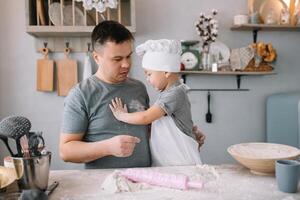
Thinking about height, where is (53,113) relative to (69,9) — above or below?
below

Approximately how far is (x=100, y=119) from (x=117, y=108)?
0.09 m

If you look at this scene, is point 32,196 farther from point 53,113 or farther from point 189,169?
point 53,113

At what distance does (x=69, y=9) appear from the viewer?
2453 millimetres

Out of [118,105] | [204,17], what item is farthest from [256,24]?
[118,105]

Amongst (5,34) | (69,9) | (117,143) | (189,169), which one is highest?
(69,9)

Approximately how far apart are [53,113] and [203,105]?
121 centimetres

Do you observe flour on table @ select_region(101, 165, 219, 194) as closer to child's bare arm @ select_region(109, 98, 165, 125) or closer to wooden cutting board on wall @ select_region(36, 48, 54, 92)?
child's bare arm @ select_region(109, 98, 165, 125)

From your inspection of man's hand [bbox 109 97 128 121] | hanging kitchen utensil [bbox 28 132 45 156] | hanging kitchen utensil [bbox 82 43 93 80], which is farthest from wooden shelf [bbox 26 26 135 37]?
hanging kitchen utensil [bbox 28 132 45 156]

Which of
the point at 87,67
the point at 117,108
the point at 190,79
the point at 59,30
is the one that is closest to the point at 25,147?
the point at 117,108

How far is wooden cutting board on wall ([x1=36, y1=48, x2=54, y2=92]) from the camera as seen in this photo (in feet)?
8.34

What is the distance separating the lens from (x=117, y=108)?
4.78 ft

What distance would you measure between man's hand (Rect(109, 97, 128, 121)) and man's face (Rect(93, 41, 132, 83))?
100mm

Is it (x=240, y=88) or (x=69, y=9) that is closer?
(x=69, y=9)

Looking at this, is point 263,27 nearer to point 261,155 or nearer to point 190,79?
point 190,79
